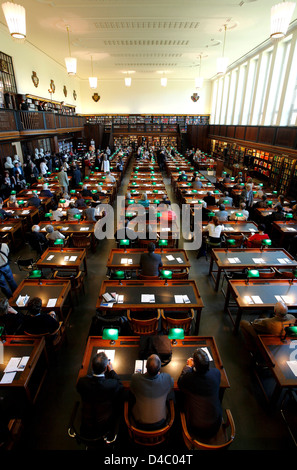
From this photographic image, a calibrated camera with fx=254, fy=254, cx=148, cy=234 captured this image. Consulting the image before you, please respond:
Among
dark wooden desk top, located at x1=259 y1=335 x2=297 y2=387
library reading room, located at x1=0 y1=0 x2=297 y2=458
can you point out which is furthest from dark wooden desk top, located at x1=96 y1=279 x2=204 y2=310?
dark wooden desk top, located at x1=259 y1=335 x2=297 y2=387

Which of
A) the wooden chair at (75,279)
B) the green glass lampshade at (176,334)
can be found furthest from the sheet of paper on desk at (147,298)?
the wooden chair at (75,279)

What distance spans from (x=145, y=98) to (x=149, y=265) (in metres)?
26.4

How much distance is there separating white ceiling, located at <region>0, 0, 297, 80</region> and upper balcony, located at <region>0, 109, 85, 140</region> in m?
3.77

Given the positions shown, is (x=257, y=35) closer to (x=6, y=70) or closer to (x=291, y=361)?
(x=6, y=70)

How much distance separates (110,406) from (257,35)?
16.8 m

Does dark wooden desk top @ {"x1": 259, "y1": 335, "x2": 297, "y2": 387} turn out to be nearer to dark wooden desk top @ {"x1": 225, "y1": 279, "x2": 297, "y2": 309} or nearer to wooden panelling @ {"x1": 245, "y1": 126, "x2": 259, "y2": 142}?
dark wooden desk top @ {"x1": 225, "y1": 279, "x2": 297, "y2": 309}

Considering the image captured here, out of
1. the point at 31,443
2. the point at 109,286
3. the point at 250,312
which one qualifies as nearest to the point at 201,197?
the point at 250,312

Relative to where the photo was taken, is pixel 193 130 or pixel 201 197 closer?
pixel 201 197

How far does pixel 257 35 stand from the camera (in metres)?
12.9

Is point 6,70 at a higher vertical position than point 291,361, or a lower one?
higher

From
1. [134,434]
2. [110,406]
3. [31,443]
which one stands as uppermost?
[110,406]

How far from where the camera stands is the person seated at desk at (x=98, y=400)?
272 cm
